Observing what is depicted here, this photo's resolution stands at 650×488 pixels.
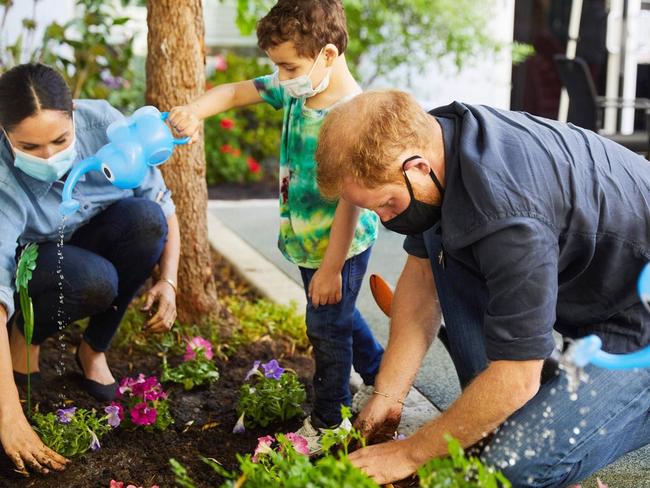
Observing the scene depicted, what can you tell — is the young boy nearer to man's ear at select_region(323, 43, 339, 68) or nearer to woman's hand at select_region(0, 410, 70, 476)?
man's ear at select_region(323, 43, 339, 68)

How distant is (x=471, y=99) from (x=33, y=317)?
7192mm

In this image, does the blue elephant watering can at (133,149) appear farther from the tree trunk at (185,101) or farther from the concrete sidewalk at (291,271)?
the concrete sidewalk at (291,271)

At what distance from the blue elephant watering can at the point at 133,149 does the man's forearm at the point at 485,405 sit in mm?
1032

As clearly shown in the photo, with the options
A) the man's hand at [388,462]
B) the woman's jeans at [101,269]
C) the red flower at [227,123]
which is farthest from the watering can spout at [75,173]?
the red flower at [227,123]

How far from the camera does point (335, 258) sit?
244 cm

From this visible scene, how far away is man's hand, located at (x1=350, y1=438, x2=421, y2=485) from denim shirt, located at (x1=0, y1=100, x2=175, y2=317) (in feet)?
3.54

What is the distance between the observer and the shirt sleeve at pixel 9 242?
2346 mm

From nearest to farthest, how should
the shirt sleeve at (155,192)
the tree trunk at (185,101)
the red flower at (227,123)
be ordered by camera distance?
the shirt sleeve at (155,192), the tree trunk at (185,101), the red flower at (227,123)

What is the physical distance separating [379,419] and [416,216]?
1.97ft

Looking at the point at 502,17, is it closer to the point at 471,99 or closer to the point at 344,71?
the point at 471,99

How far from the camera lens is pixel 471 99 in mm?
9227

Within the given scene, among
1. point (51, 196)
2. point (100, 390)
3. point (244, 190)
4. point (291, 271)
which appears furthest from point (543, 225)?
point (244, 190)

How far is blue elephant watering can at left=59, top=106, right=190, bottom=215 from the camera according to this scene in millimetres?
2279

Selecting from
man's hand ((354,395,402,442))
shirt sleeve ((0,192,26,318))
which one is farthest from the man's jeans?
shirt sleeve ((0,192,26,318))
